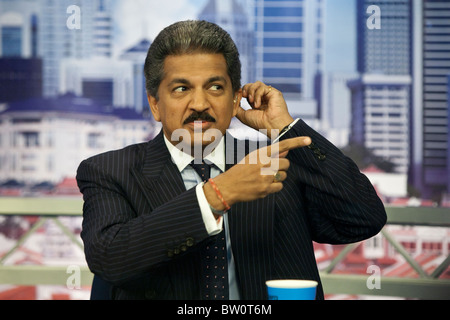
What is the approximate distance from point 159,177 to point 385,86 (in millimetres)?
23772

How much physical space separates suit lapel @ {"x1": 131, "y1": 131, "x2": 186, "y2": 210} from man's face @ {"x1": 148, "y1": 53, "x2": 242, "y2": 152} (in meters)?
0.09

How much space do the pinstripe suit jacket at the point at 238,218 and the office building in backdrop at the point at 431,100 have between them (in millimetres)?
24289

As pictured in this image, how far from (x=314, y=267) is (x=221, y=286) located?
0.96ft

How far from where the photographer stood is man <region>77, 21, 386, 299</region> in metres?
1.15

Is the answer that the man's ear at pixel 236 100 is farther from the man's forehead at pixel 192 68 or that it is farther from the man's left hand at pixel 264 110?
the man's forehead at pixel 192 68

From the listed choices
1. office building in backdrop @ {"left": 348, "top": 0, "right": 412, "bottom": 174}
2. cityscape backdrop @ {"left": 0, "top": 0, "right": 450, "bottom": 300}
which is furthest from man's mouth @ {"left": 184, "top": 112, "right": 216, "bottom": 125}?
office building in backdrop @ {"left": 348, "top": 0, "right": 412, "bottom": 174}

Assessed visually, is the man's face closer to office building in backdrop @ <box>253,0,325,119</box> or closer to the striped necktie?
the striped necktie

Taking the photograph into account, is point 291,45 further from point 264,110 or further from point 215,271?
point 215,271


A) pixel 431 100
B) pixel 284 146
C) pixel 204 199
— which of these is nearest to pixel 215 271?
pixel 204 199

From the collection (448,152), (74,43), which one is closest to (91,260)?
(74,43)

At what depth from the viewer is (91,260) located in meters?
1.21

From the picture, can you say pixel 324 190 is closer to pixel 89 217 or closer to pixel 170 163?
pixel 170 163

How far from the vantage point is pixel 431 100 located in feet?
84.0

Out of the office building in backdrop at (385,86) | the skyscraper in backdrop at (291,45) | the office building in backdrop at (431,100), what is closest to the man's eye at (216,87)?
the skyscraper in backdrop at (291,45)
